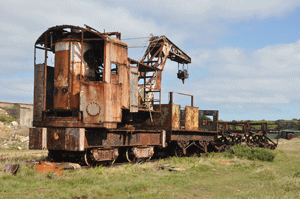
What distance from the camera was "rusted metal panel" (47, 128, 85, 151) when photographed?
1040 cm

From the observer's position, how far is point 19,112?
29.5 metres

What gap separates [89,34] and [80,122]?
3662mm

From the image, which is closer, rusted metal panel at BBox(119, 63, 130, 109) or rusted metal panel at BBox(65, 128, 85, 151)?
rusted metal panel at BBox(65, 128, 85, 151)

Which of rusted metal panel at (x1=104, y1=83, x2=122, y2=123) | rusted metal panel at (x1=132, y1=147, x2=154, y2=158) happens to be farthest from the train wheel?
rusted metal panel at (x1=132, y1=147, x2=154, y2=158)

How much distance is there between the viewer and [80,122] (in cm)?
1095

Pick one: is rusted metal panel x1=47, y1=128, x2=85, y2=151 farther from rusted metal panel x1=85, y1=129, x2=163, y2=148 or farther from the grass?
the grass

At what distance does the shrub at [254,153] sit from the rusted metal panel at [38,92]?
11183 mm

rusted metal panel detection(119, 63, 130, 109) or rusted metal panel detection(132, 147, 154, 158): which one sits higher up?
rusted metal panel detection(119, 63, 130, 109)

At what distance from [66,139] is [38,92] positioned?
291 cm

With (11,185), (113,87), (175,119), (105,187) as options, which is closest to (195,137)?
(175,119)

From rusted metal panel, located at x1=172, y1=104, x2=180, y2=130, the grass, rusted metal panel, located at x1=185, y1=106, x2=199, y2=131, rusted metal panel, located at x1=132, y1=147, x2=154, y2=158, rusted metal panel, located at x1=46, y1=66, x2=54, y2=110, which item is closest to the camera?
the grass

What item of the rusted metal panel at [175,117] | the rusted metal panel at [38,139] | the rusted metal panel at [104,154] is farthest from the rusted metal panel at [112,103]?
the rusted metal panel at [175,117]

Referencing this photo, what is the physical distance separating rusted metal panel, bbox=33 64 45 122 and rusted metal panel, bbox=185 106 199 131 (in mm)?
8157

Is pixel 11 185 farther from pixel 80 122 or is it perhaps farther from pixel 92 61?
pixel 92 61
